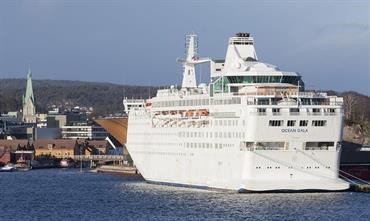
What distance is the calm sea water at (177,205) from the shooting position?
52.5m

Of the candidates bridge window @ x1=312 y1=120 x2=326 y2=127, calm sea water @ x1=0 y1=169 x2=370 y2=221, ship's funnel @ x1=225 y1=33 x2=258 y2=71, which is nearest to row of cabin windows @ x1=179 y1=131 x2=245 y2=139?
calm sea water @ x1=0 y1=169 x2=370 y2=221

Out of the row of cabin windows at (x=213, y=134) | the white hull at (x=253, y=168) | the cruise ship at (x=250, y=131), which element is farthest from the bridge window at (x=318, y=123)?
the row of cabin windows at (x=213, y=134)

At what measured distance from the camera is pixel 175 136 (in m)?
69.0

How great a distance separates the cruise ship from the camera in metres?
59.0

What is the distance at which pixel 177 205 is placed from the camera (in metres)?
57.4

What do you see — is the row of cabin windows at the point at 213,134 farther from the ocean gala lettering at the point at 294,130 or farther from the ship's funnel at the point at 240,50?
the ship's funnel at the point at 240,50

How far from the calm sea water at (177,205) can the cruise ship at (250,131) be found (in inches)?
36.1

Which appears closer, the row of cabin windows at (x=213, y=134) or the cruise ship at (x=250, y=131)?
the cruise ship at (x=250, y=131)

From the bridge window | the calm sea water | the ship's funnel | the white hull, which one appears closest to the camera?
the calm sea water

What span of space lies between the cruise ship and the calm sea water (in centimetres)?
92

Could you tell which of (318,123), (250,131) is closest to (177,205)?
(250,131)

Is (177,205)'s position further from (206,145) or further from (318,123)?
(318,123)

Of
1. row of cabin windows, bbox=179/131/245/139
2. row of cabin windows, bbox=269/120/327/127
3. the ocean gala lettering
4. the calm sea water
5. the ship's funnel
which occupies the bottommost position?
the calm sea water

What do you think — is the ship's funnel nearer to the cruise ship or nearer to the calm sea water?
the cruise ship
